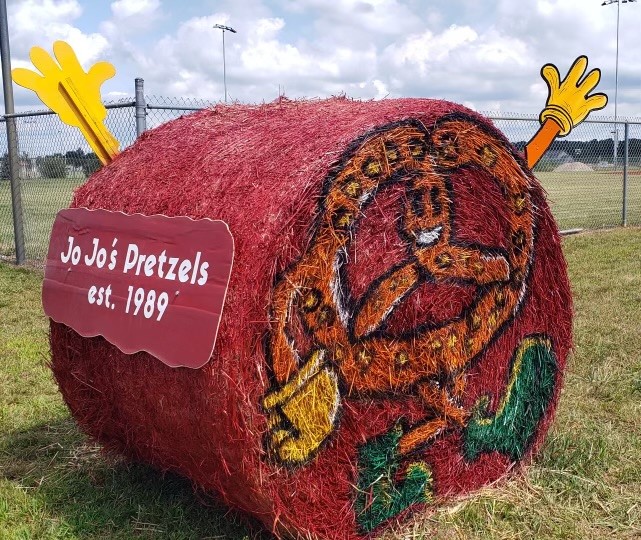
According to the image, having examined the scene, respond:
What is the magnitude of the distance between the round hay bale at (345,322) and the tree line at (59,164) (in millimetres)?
5103

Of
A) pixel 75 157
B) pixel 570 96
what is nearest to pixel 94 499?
pixel 570 96

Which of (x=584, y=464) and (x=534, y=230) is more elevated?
(x=534, y=230)

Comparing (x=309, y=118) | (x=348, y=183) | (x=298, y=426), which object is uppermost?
(x=309, y=118)

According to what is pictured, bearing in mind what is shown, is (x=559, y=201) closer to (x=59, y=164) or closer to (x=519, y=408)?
(x=59, y=164)

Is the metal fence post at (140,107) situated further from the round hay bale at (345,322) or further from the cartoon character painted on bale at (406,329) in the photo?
the cartoon character painted on bale at (406,329)

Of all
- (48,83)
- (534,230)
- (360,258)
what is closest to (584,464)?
(534,230)

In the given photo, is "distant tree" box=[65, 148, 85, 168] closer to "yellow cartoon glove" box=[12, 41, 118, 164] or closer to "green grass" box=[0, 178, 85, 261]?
"green grass" box=[0, 178, 85, 261]

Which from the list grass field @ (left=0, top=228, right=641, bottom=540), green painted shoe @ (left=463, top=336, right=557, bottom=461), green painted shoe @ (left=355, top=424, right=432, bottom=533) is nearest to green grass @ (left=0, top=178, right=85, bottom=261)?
grass field @ (left=0, top=228, right=641, bottom=540)

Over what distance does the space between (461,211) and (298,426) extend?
111 cm

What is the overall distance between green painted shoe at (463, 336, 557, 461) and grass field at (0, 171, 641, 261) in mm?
3598

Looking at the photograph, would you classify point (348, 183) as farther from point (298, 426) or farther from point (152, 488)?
point (152, 488)

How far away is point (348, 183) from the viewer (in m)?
2.63

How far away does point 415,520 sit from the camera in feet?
10.1

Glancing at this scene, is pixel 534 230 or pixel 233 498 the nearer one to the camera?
pixel 233 498
